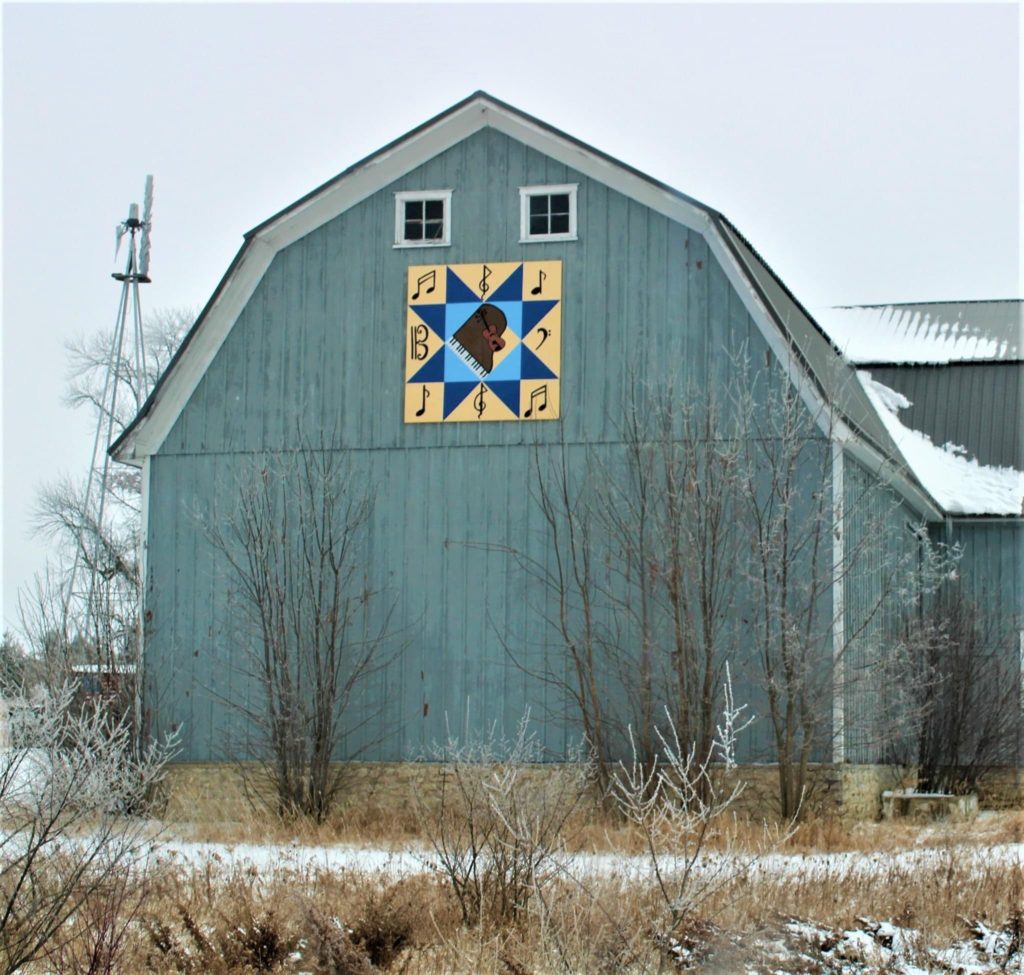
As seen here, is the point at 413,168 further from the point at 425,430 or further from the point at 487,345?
the point at 425,430

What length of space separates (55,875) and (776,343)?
901 cm

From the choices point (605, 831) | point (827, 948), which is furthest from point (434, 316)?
point (827, 948)

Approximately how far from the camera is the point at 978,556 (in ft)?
69.5

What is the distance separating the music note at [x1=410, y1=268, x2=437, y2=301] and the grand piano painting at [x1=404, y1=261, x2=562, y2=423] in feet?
0.13

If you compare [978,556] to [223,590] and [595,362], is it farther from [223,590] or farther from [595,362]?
[223,590]

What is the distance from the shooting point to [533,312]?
17.1 metres

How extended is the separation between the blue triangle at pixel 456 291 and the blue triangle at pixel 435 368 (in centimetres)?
55

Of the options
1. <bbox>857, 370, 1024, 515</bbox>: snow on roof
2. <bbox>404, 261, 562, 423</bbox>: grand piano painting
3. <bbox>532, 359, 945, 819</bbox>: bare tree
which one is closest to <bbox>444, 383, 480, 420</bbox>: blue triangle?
→ <bbox>404, 261, 562, 423</bbox>: grand piano painting

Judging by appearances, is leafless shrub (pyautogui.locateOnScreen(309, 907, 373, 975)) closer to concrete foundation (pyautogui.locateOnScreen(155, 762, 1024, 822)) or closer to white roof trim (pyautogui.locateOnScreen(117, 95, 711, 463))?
concrete foundation (pyautogui.locateOnScreen(155, 762, 1024, 822))

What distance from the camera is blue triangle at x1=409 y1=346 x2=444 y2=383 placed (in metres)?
17.3

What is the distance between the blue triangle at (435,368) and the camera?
17.3 meters

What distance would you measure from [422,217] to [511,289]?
1385mm

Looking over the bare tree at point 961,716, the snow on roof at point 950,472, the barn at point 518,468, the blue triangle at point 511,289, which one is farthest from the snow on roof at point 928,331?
the blue triangle at point 511,289

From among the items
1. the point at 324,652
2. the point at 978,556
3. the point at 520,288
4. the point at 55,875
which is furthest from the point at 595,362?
the point at 55,875
